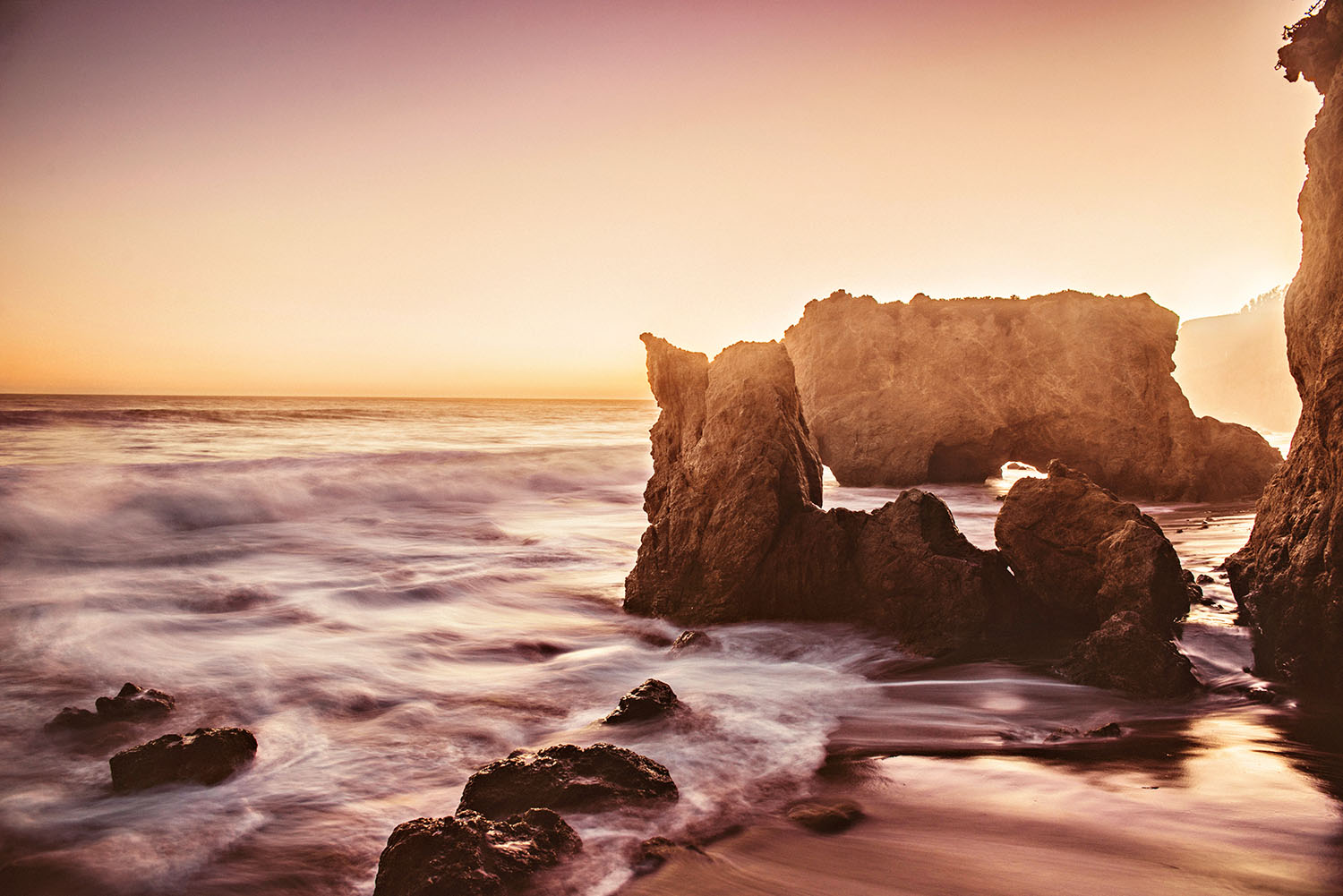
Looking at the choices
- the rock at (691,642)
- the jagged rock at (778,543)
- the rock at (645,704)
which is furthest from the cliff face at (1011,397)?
the rock at (645,704)

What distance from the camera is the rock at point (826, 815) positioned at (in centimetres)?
406

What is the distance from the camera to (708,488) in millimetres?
8352

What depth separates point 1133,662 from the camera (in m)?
5.73

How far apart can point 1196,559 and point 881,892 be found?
908cm

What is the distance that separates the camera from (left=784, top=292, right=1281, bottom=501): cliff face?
18078 millimetres

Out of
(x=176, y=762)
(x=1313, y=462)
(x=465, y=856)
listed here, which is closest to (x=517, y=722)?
(x=176, y=762)

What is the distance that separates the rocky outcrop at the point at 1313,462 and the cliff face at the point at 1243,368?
68410mm

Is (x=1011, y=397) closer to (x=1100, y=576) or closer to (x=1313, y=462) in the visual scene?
(x=1313, y=462)

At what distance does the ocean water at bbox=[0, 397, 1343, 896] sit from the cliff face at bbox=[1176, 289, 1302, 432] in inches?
2731

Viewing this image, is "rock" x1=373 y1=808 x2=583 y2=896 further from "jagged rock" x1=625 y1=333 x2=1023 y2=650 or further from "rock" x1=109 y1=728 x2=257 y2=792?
"jagged rock" x1=625 y1=333 x2=1023 y2=650

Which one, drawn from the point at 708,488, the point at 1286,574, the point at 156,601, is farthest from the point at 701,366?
the point at 156,601

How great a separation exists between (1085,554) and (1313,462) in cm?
188

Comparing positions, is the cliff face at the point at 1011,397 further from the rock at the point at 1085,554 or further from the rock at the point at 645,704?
the rock at the point at 645,704

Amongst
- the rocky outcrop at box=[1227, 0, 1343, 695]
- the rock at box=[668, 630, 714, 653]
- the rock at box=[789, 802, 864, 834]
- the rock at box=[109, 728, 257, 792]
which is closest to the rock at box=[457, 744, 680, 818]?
the rock at box=[789, 802, 864, 834]
